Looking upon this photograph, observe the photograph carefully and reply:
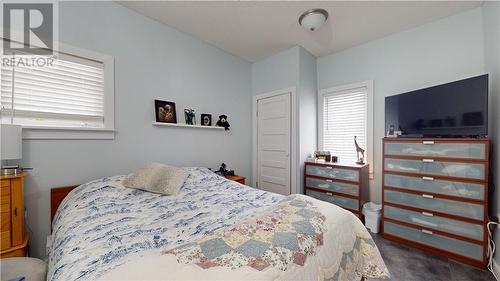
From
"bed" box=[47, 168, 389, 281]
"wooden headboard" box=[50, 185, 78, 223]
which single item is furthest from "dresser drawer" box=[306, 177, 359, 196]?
"wooden headboard" box=[50, 185, 78, 223]

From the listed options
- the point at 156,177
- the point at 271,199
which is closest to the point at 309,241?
the point at 271,199

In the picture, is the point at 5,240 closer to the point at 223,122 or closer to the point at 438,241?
the point at 223,122

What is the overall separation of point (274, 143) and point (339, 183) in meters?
1.17

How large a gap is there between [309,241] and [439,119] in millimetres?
2148

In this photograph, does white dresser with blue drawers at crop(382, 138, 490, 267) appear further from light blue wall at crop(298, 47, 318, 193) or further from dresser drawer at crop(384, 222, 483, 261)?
light blue wall at crop(298, 47, 318, 193)

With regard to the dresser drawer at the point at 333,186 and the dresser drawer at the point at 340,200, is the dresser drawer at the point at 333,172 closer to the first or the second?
the dresser drawer at the point at 333,186

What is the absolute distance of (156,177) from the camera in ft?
6.31

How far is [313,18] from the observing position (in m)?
2.31

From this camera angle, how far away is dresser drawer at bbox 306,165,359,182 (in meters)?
2.72

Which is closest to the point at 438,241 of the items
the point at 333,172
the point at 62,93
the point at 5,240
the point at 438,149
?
the point at 438,149

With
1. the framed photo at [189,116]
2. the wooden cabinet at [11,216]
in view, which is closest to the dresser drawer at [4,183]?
the wooden cabinet at [11,216]

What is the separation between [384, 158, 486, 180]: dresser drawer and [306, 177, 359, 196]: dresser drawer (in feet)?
1.64

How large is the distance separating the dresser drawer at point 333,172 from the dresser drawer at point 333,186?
84 millimetres

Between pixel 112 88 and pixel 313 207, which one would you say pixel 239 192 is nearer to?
pixel 313 207
